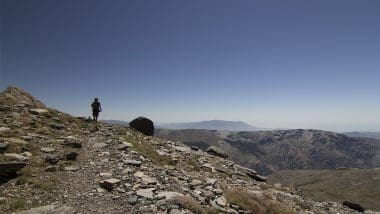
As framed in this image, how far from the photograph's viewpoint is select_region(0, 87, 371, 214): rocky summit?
45.2 feet

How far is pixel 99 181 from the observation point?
53.6 feet

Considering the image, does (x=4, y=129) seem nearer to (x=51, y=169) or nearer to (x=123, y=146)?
(x=51, y=169)

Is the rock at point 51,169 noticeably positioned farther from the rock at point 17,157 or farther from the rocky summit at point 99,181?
the rock at point 17,157

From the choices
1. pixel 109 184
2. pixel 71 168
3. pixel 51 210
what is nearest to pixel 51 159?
pixel 71 168

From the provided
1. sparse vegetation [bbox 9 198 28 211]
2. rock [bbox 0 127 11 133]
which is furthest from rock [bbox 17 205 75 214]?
rock [bbox 0 127 11 133]

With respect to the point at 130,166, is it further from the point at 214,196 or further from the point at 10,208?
the point at 10,208

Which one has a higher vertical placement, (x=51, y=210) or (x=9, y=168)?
(x=9, y=168)

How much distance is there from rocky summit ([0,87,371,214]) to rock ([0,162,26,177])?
0.05 metres

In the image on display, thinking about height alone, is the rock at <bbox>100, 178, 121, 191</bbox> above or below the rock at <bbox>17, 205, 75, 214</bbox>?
above

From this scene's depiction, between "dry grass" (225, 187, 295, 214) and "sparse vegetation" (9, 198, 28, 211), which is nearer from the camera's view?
"sparse vegetation" (9, 198, 28, 211)

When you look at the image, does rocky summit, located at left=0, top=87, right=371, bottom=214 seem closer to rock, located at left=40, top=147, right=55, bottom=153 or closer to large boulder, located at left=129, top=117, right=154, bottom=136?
rock, located at left=40, top=147, right=55, bottom=153

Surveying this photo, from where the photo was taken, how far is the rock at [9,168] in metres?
16.0

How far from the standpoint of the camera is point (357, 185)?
19625 cm

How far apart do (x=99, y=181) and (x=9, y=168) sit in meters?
4.90
